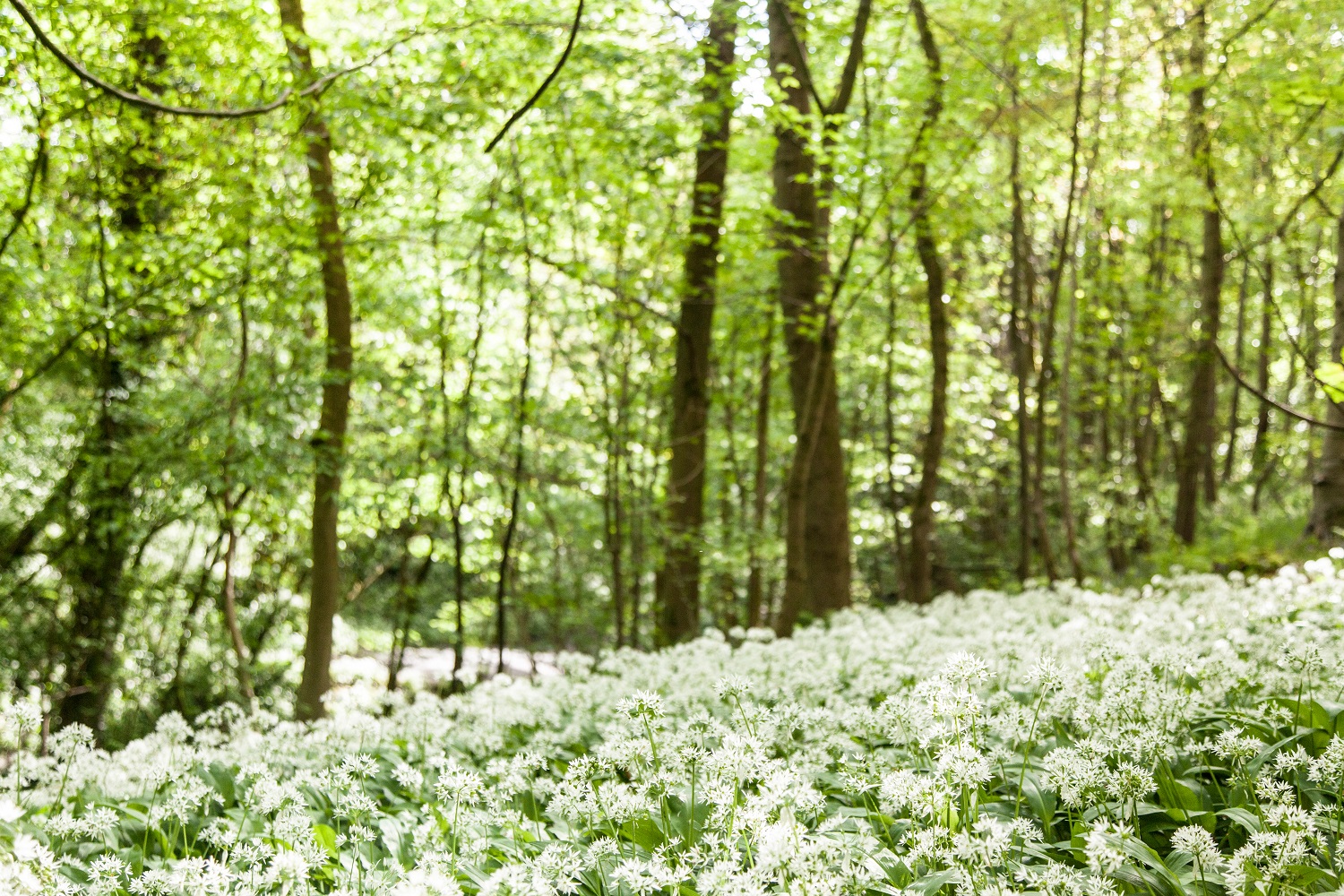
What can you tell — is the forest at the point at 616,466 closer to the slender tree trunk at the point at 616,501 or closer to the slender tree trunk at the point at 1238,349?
the slender tree trunk at the point at 616,501

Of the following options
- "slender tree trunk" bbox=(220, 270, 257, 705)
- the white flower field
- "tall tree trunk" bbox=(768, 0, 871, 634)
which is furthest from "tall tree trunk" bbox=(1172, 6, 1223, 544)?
"slender tree trunk" bbox=(220, 270, 257, 705)

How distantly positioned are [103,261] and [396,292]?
3.36 m

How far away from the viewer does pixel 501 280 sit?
9820 millimetres

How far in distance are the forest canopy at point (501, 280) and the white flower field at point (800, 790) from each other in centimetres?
365

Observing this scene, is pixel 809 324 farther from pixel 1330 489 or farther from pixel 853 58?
pixel 1330 489

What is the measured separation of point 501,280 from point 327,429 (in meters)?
2.39

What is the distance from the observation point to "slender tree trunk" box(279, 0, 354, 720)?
8633mm

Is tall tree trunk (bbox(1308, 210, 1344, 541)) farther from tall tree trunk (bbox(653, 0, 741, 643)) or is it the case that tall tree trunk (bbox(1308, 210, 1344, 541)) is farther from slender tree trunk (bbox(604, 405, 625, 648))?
slender tree trunk (bbox(604, 405, 625, 648))

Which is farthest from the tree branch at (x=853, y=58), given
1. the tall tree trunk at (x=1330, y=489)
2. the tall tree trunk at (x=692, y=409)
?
the tall tree trunk at (x=1330, y=489)

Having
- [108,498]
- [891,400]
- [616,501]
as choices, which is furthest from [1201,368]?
[108,498]

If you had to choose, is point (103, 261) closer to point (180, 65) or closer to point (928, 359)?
point (180, 65)

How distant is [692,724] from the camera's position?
3.41 meters

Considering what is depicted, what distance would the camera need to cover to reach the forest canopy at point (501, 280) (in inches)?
319

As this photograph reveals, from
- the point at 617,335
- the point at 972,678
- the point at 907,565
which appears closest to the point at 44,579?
the point at 617,335
